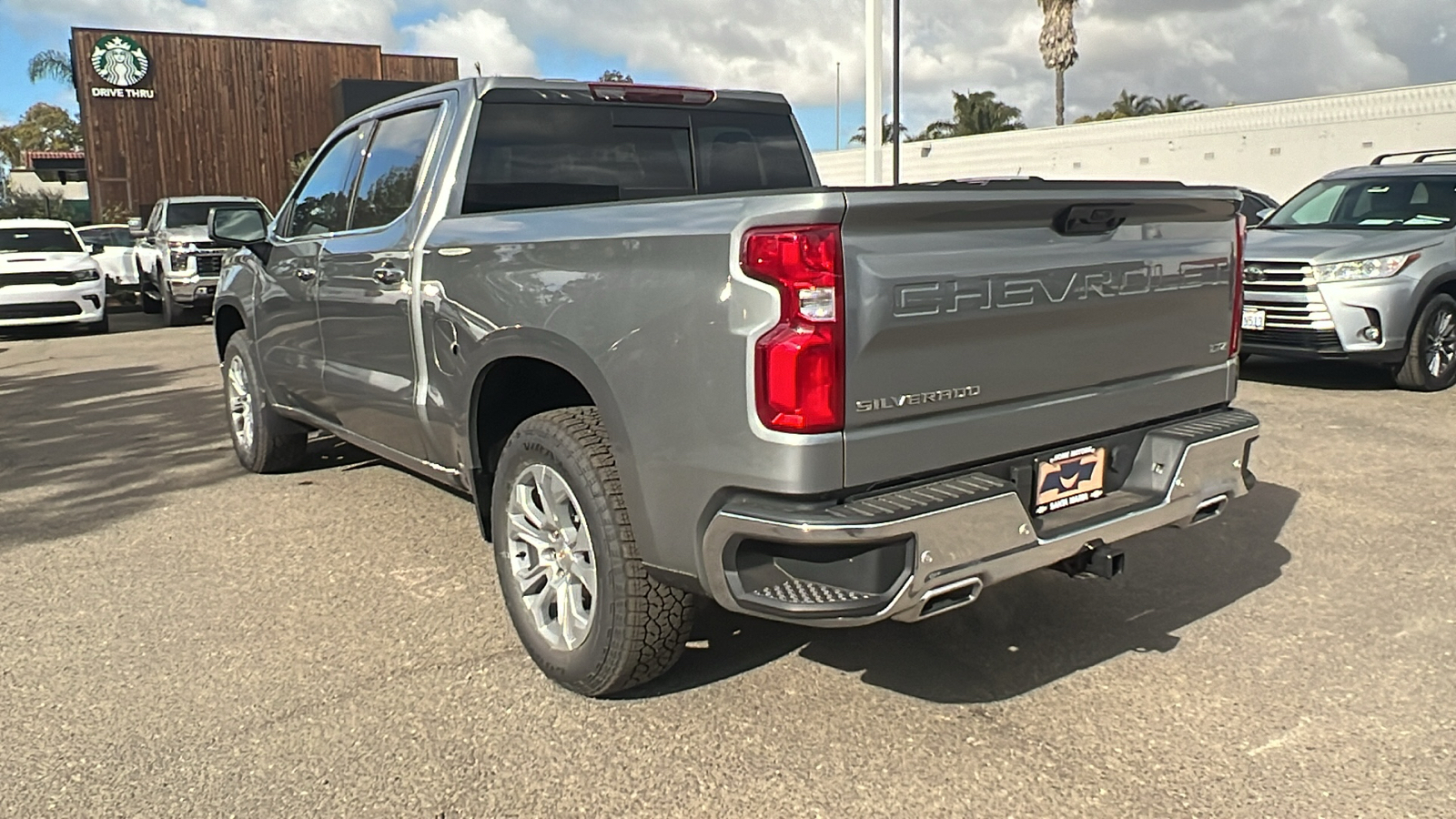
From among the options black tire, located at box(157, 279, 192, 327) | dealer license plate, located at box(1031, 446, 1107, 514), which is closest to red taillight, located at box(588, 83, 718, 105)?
dealer license plate, located at box(1031, 446, 1107, 514)

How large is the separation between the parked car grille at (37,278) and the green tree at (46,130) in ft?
176

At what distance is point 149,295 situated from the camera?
1841 centimetres

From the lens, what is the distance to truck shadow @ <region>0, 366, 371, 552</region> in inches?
225

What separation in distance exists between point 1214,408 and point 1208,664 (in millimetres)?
840

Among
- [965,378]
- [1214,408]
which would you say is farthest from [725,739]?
[1214,408]

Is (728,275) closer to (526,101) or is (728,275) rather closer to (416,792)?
(416,792)

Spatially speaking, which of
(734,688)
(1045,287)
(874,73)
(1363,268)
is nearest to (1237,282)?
(1045,287)

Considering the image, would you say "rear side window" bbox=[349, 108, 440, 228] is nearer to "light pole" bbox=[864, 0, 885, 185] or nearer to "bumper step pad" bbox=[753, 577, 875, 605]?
"bumper step pad" bbox=[753, 577, 875, 605]

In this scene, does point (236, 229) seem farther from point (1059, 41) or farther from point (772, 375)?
point (1059, 41)

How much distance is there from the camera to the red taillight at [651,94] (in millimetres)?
4555

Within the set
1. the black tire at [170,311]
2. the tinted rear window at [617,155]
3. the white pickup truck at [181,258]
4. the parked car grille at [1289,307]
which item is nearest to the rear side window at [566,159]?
the tinted rear window at [617,155]

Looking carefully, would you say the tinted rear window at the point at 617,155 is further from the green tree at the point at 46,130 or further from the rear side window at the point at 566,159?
the green tree at the point at 46,130

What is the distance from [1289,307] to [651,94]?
5551 millimetres

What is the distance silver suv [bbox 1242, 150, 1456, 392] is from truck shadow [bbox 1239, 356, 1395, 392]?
1.23ft
